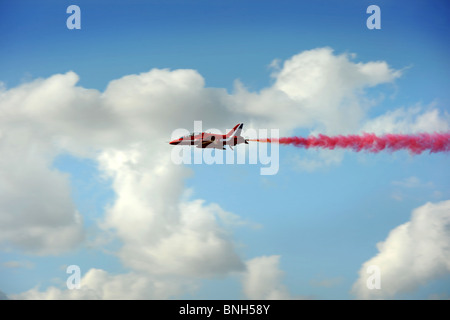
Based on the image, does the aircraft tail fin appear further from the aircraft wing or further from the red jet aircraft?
the aircraft wing

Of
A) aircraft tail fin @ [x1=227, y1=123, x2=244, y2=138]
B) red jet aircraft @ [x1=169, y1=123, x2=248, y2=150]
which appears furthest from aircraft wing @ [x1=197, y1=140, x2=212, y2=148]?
aircraft tail fin @ [x1=227, y1=123, x2=244, y2=138]

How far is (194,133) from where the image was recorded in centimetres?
11569

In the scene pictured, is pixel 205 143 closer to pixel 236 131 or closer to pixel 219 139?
pixel 219 139

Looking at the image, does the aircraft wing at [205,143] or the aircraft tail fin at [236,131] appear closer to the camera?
the aircraft wing at [205,143]

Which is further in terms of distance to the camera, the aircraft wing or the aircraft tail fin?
the aircraft tail fin

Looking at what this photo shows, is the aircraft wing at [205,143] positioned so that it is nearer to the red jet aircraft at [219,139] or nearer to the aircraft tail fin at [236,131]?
the red jet aircraft at [219,139]

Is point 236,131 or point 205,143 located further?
point 236,131

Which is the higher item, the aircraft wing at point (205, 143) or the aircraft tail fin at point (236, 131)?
the aircraft tail fin at point (236, 131)

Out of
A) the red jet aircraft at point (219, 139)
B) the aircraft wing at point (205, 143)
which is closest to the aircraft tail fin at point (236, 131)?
the red jet aircraft at point (219, 139)

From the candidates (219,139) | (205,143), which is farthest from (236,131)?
(205,143)

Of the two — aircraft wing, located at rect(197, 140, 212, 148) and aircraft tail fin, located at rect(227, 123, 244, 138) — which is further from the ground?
aircraft tail fin, located at rect(227, 123, 244, 138)

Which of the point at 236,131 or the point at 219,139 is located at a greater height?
the point at 236,131
